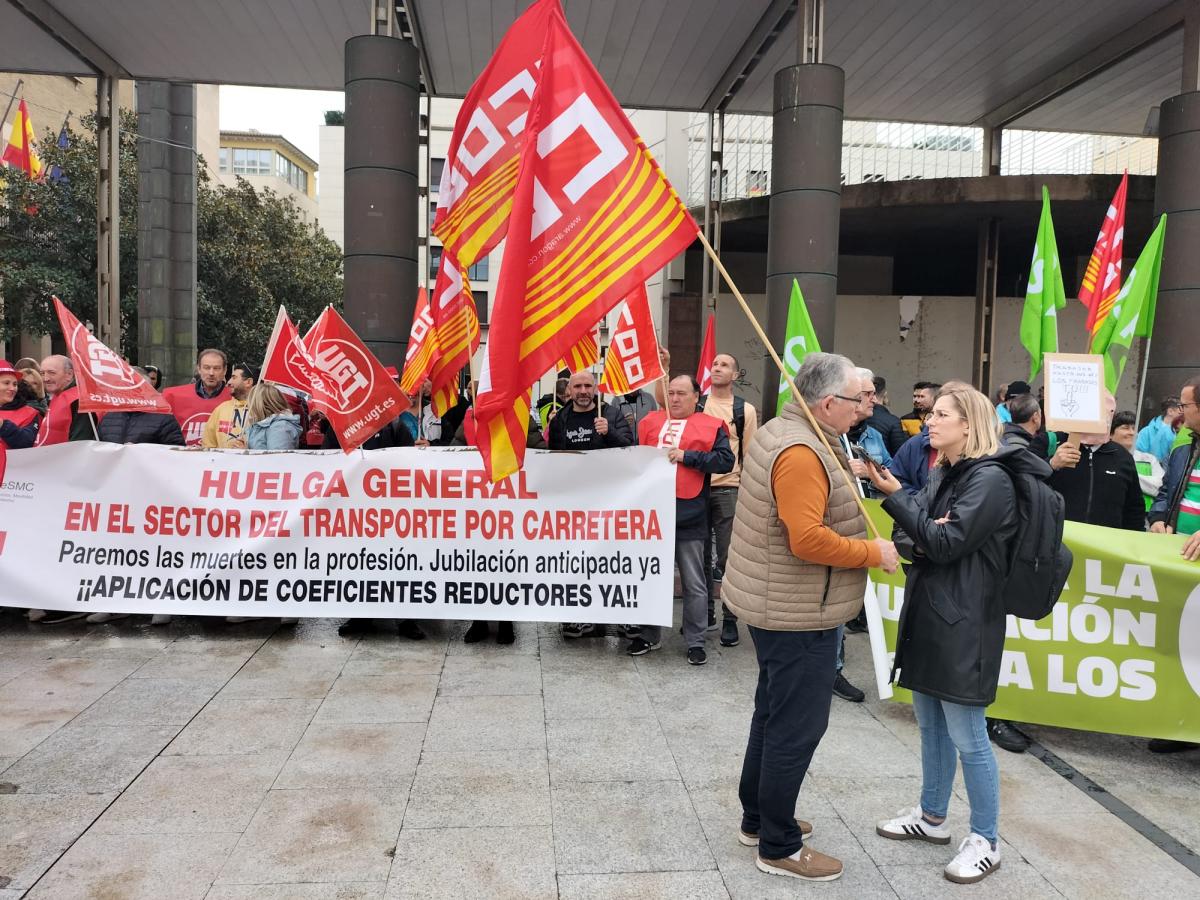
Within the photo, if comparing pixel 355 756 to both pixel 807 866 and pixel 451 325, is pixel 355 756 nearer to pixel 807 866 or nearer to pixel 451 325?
pixel 807 866

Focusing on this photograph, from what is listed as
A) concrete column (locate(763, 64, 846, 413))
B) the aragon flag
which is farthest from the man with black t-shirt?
concrete column (locate(763, 64, 846, 413))

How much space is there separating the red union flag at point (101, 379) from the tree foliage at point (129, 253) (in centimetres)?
1257

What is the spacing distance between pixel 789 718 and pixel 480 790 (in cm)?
153

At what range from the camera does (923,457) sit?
227 inches

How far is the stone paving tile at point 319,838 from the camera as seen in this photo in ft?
10.9

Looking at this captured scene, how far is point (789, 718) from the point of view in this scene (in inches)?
129

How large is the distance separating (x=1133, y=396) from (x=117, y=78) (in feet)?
65.2

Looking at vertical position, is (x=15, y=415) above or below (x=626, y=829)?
above

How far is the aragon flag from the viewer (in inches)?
155

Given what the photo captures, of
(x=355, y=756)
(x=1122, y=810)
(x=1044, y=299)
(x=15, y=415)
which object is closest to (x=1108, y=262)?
(x=1044, y=299)

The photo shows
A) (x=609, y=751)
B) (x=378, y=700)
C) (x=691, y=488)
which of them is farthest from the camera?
(x=691, y=488)

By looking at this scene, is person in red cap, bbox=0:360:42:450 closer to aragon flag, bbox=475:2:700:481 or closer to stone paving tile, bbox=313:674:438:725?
stone paving tile, bbox=313:674:438:725

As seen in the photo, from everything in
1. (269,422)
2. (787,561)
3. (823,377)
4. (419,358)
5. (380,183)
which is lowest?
(787,561)

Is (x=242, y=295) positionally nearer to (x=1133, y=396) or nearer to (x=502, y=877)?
(x=1133, y=396)
